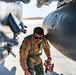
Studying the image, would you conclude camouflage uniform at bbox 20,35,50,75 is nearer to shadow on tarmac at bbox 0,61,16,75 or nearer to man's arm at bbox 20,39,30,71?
man's arm at bbox 20,39,30,71

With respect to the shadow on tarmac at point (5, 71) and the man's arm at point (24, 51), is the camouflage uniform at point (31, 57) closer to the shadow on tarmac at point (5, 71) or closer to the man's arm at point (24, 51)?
the man's arm at point (24, 51)

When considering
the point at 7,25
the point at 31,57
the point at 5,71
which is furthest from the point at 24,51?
the point at 7,25

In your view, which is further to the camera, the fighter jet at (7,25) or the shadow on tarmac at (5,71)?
the fighter jet at (7,25)

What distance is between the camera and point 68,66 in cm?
706

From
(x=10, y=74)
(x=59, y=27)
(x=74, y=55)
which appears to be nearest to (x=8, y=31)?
(x=10, y=74)

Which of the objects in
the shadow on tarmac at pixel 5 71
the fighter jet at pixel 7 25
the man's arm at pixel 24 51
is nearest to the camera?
the man's arm at pixel 24 51

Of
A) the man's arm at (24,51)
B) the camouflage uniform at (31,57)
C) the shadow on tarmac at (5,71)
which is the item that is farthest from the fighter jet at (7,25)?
the man's arm at (24,51)

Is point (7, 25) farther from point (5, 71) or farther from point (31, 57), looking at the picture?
point (31, 57)

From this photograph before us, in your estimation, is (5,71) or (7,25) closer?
(5,71)

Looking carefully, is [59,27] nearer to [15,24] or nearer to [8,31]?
[15,24]

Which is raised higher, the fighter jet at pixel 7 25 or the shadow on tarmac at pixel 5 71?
the fighter jet at pixel 7 25

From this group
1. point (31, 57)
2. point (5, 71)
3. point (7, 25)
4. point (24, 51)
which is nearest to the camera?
point (24, 51)

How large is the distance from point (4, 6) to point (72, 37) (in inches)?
137

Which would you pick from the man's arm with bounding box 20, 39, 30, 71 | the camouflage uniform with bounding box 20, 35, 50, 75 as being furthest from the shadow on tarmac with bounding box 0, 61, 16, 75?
the man's arm with bounding box 20, 39, 30, 71
